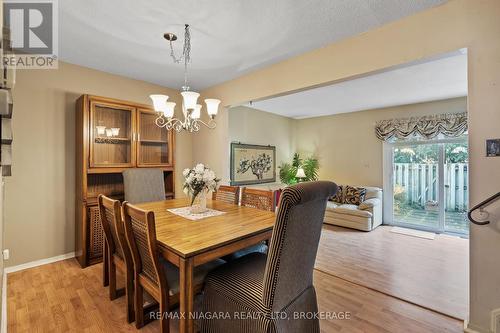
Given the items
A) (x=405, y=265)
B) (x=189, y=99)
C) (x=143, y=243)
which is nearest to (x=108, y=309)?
(x=143, y=243)

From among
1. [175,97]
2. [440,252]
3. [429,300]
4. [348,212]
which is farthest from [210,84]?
[440,252]

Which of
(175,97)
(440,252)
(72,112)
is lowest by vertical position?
(440,252)

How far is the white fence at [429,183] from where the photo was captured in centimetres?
418

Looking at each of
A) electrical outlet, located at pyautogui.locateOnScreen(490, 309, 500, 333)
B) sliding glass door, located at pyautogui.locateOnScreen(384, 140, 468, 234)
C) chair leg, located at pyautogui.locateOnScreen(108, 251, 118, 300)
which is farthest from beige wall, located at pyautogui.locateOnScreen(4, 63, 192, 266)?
sliding glass door, located at pyautogui.locateOnScreen(384, 140, 468, 234)

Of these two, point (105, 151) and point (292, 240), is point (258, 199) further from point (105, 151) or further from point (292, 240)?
point (105, 151)

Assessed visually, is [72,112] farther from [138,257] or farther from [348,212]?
[348,212]

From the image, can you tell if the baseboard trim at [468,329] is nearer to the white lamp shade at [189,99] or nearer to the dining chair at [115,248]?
the dining chair at [115,248]

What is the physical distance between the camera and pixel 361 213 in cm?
425

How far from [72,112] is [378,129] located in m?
5.28

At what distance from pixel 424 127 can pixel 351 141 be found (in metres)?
1.37

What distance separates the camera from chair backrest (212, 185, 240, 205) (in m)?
2.79

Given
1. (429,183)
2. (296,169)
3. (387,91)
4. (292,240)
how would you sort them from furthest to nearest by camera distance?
(296,169)
(429,183)
(387,91)
(292,240)

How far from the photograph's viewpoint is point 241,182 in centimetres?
487

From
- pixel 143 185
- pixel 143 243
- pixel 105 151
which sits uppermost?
pixel 105 151
